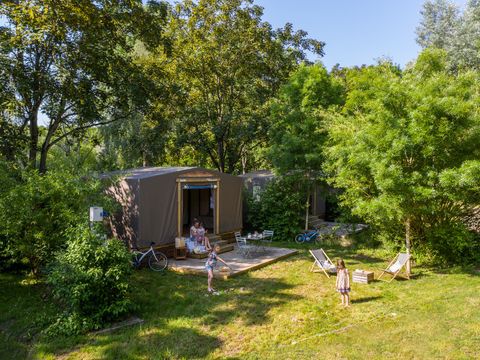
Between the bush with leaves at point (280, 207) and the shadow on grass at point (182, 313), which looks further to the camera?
the bush with leaves at point (280, 207)

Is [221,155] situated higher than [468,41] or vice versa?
[468,41]

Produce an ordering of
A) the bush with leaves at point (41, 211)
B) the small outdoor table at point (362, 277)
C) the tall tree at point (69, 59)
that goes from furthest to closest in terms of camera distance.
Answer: the tall tree at point (69, 59) → the small outdoor table at point (362, 277) → the bush with leaves at point (41, 211)

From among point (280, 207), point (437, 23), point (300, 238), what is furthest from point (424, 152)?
point (437, 23)

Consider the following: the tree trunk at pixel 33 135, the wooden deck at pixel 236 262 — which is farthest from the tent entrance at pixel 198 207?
the tree trunk at pixel 33 135

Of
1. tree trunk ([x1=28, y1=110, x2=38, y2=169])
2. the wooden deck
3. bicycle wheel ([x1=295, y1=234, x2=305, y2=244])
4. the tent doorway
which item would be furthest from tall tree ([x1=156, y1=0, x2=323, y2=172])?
the wooden deck

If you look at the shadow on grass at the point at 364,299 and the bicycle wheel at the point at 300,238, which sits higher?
the bicycle wheel at the point at 300,238

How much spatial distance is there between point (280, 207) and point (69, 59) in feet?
31.4

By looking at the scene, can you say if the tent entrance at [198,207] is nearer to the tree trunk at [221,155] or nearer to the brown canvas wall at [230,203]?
the brown canvas wall at [230,203]

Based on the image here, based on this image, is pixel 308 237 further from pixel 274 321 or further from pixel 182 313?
pixel 182 313

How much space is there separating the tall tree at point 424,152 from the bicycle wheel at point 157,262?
5.69 m

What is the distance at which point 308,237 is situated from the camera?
15.6 metres

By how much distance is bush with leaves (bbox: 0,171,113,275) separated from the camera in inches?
345

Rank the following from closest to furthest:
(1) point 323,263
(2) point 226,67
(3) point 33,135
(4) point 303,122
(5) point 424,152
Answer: (5) point 424,152 < (1) point 323,263 < (3) point 33,135 < (4) point 303,122 < (2) point 226,67

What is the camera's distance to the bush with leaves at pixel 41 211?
8758 millimetres
